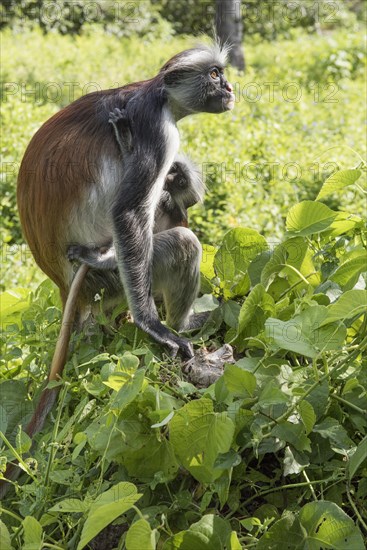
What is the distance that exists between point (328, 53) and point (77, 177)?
9507 millimetres

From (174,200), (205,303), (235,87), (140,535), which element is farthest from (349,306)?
(235,87)

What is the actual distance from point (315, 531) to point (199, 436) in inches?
14.7

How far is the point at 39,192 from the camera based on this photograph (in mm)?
3408

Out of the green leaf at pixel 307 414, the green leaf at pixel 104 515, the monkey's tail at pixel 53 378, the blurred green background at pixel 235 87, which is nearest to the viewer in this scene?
the green leaf at pixel 104 515

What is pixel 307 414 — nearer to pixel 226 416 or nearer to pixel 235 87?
pixel 226 416

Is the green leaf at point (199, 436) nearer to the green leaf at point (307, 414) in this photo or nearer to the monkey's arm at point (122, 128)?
the green leaf at point (307, 414)

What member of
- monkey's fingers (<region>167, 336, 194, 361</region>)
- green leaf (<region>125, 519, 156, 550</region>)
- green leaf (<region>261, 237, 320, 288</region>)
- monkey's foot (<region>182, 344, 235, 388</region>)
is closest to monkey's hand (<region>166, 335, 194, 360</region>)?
monkey's fingers (<region>167, 336, 194, 361</region>)

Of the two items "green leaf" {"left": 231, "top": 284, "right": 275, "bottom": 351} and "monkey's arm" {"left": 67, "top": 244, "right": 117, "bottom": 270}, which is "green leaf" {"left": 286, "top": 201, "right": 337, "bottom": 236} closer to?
"green leaf" {"left": 231, "top": 284, "right": 275, "bottom": 351}

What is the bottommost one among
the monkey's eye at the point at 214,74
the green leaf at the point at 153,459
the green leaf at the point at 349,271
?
the green leaf at the point at 153,459

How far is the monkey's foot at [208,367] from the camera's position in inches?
109

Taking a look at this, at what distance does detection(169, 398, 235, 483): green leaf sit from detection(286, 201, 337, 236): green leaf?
0.70 meters

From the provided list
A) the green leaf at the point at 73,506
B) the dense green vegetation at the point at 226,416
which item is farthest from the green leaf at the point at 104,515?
the green leaf at the point at 73,506

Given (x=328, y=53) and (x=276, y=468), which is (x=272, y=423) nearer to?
(x=276, y=468)

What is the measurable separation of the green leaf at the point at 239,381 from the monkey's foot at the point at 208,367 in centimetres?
35
